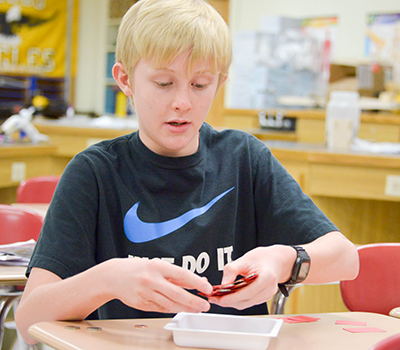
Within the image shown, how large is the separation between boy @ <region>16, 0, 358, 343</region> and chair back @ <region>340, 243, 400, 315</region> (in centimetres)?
43

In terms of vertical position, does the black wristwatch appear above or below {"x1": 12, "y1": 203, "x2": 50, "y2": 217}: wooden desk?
above

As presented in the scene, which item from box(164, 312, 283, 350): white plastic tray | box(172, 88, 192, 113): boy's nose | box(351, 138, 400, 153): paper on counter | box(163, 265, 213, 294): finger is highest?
box(172, 88, 192, 113): boy's nose

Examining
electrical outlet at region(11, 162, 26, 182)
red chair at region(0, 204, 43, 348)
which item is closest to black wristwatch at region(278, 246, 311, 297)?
red chair at region(0, 204, 43, 348)

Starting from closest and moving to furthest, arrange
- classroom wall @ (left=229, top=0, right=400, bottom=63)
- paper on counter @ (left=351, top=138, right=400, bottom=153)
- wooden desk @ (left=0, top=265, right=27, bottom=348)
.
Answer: wooden desk @ (left=0, top=265, right=27, bottom=348)
paper on counter @ (left=351, top=138, right=400, bottom=153)
classroom wall @ (left=229, top=0, right=400, bottom=63)

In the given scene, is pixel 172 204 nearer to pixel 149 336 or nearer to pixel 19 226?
pixel 149 336

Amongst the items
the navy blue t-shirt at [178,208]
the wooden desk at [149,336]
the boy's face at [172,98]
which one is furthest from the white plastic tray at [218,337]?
the boy's face at [172,98]

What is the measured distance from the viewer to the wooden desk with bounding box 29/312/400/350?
2.42 feet

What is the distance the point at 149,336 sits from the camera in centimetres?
79

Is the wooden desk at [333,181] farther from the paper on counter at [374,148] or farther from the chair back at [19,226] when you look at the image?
the chair back at [19,226]

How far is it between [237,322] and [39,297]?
0.98 ft

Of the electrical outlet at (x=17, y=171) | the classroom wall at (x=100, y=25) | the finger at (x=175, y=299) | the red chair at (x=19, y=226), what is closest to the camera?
the finger at (x=175, y=299)

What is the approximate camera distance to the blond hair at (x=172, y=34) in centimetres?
93

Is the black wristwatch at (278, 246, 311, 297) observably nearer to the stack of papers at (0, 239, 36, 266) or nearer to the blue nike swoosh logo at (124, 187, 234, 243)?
the blue nike swoosh logo at (124, 187, 234, 243)

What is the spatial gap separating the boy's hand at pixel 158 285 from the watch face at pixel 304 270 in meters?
0.24
